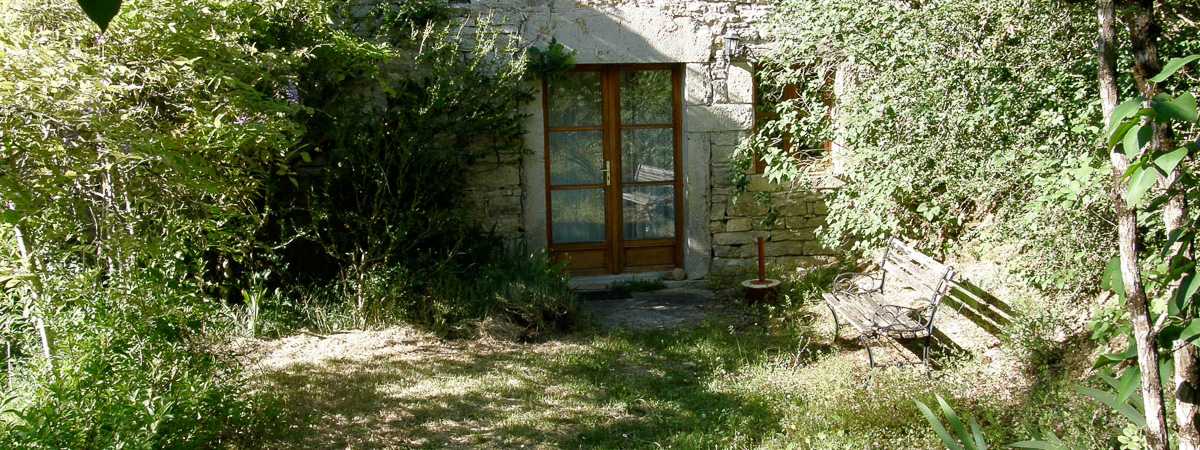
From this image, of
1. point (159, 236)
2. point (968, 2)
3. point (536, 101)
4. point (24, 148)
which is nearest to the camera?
point (24, 148)

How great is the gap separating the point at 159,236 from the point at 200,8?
3.11ft

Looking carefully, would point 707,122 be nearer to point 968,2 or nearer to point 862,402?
point 968,2

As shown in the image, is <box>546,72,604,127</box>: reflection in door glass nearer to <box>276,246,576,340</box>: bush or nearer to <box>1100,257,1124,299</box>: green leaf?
<box>276,246,576,340</box>: bush

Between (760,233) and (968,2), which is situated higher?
(968,2)

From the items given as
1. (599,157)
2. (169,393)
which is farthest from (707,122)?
(169,393)

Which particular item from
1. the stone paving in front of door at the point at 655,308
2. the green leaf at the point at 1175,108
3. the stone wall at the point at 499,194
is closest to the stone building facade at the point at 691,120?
the stone wall at the point at 499,194

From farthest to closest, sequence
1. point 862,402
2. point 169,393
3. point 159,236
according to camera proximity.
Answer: point 862,402 → point 159,236 → point 169,393

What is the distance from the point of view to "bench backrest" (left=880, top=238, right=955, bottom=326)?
4.52 metres

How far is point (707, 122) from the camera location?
284 inches

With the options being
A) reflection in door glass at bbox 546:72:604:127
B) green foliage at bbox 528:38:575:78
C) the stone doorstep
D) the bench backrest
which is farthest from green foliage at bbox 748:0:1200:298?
green foliage at bbox 528:38:575:78

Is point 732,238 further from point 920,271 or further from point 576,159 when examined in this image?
point 920,271

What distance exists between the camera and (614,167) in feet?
24.1

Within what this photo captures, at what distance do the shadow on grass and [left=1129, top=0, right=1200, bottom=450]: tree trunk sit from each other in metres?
2.34

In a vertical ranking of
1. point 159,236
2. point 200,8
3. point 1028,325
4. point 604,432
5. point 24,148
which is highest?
point 200,8
